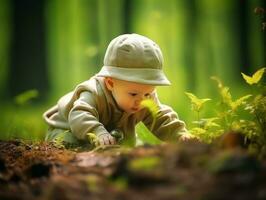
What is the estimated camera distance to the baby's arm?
133 inches

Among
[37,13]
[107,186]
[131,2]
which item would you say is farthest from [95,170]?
[131,2]

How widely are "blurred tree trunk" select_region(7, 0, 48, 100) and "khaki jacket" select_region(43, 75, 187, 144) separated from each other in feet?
17.5

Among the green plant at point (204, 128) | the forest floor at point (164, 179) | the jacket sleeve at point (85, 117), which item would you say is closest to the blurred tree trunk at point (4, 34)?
the jacket sleeve at point (85, 117)

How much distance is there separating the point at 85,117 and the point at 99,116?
0.92ft

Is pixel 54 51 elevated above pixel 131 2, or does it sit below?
below

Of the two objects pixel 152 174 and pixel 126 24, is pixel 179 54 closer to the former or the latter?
pixel 126 24

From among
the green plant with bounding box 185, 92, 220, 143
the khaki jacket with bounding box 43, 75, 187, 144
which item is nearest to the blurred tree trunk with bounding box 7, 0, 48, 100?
the khaki jacket with bounding box 43, 75, 187, 144

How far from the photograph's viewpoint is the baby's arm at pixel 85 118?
339cm

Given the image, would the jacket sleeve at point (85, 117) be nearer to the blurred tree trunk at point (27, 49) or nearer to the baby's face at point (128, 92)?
the baby's face at point (128, 92)

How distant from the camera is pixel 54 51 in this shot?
976 cm

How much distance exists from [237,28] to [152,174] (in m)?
8.87

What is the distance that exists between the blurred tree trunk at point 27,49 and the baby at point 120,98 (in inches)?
213

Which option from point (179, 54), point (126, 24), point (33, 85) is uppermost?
point (126, 24)

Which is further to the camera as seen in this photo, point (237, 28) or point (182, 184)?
point (237, 28)
